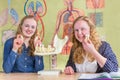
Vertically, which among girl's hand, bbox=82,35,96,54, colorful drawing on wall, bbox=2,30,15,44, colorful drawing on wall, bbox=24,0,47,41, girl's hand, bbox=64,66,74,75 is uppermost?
colorful drawing on wall, bbox=24,0,47,41

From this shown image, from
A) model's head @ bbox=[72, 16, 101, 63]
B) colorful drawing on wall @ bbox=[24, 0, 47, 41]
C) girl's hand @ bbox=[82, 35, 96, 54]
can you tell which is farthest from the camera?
colorful drawing on wall @ bbox=[24, 0, 47, 41]

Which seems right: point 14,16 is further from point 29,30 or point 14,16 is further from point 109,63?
point 109,63

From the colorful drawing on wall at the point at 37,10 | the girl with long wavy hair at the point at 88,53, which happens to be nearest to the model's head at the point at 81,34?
the girl with long wavy hair at the point at 88,53

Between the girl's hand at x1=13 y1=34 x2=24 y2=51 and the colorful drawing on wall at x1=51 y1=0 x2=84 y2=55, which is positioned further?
the colorful drawing on wall at x1=51 y1=0 x2=84 y2=55

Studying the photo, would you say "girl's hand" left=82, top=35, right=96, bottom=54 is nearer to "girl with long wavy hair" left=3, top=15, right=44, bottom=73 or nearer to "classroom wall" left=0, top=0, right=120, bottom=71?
"girl with long wavy hair" left=3, top=15, right=44, bottom=73

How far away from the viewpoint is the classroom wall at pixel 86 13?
103 inches

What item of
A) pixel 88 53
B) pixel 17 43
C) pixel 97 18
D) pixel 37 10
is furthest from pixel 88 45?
pixel 37 10

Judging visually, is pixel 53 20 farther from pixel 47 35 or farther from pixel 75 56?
pixel 75 56

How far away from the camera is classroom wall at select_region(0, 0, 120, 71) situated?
2.63m

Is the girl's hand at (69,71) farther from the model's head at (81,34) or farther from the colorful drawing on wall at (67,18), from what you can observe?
the colorful drawing on wall at (67,18)

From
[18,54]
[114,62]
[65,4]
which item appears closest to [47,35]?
[65,4]

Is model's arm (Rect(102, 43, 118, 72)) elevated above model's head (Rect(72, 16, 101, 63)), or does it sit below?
below

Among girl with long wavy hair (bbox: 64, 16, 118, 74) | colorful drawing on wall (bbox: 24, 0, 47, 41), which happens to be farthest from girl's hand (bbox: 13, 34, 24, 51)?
colorful drawing on wall (bbox: 24, 0, 47, 41)

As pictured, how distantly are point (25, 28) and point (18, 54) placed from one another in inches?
9.0
